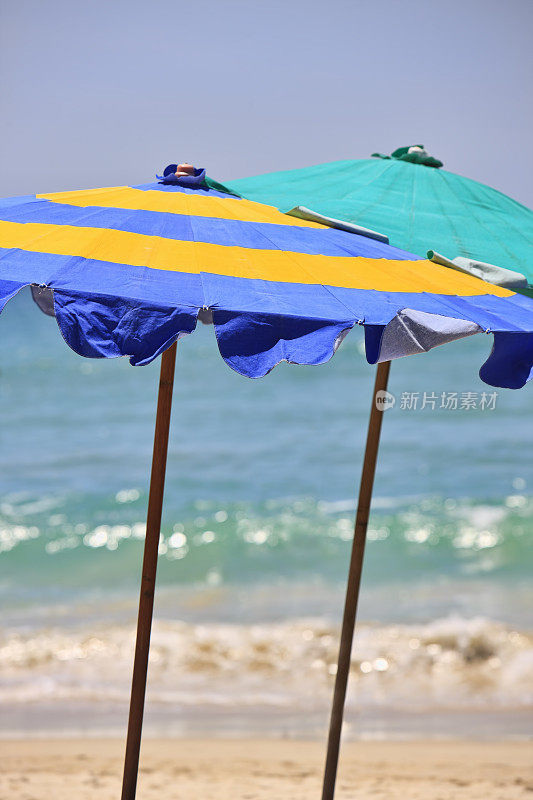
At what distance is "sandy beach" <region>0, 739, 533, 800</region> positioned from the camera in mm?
4352

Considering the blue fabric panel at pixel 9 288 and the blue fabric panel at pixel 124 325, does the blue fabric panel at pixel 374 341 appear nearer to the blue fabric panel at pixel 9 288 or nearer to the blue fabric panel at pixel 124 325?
the blue fabric panel at pixel 124 325

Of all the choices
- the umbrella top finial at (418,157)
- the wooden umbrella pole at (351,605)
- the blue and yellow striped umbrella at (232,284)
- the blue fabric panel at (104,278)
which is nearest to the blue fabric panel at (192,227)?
the blue and yellow striped umbrella at (232,284)

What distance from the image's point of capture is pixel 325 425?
1684 centimetres

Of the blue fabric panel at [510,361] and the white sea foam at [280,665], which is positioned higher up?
the blue fabric panel at [510,361]

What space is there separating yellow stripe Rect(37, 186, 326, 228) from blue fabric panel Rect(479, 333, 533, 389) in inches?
29.0

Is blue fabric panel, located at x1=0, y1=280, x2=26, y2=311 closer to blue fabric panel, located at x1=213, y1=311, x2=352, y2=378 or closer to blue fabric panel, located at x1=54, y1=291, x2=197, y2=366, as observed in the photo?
blue fabric panel, located at x1=54, y1=291, x2=197, y2=366

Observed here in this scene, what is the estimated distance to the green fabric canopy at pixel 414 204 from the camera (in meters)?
3.05

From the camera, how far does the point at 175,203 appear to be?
2551 mm

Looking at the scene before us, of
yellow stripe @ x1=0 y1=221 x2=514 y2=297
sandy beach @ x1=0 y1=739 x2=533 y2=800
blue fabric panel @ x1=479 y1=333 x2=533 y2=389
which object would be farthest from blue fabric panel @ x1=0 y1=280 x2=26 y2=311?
sandy beach @ x1=0 y1=739 x2=533 y2=800

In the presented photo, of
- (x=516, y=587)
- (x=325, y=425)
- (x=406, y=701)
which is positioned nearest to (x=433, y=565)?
(x=516, y=587)

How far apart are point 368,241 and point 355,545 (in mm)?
1364

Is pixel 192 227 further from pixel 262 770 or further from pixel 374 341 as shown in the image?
pixel 262 770

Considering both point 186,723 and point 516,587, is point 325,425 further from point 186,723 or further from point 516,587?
point 186,723

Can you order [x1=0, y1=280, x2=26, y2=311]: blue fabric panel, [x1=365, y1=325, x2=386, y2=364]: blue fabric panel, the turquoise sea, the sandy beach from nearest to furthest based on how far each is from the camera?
[x1=0, y1=280, x2=26, y2=311]: blue fabric panel, [x1=365, y1=325, x2=386, y2=364]: blue fabric panel, the sandy beach, the turquoise sea
